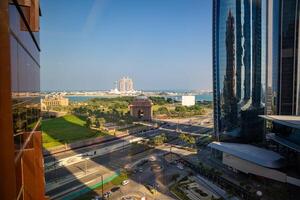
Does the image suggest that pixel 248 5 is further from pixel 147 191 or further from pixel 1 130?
pixel 1 130

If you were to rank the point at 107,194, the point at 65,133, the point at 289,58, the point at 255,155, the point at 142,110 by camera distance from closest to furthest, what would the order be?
the point at 107,194
the point at 255,155
the point at 289,58
the point at 65,133
the point at 142,110

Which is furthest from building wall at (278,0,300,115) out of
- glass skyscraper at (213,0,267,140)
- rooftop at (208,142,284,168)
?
rooftop at (208,142,284,168)

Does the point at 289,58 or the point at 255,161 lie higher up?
the point at 289,58

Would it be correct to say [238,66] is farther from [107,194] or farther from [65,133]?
[65,133]

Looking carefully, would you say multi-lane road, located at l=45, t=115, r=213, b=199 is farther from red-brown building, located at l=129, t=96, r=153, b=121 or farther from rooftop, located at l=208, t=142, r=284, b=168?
red-brown building, located at l=129, t=96, r=153, b=121

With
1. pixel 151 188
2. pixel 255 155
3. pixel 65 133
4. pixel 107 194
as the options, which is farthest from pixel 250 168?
pixel 65 133

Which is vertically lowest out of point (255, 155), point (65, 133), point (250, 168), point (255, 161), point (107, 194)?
point (107, 194)

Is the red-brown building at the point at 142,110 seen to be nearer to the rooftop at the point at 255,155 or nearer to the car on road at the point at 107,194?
the rooftop at the point at 255,155
